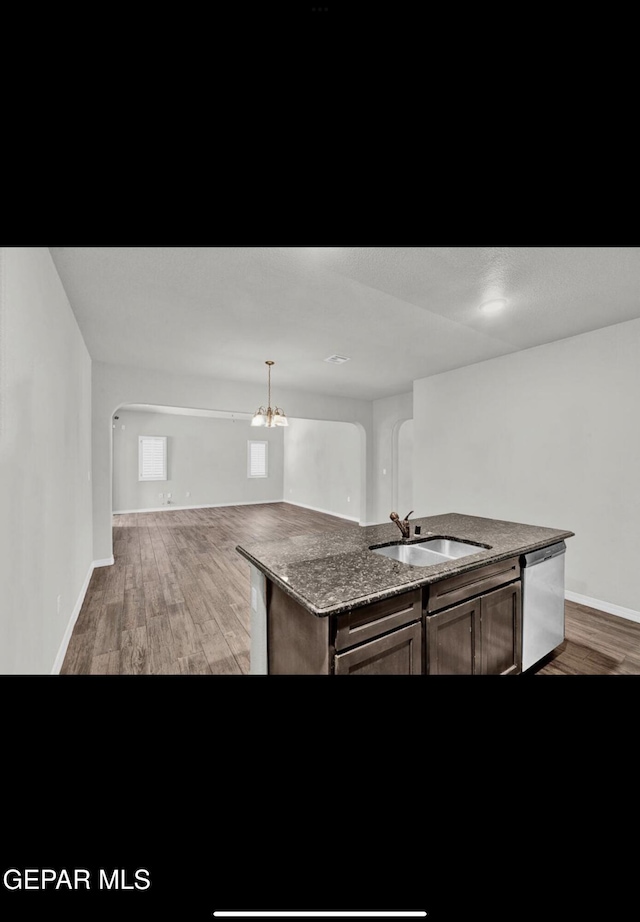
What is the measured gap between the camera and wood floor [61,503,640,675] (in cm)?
236

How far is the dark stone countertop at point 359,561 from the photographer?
1.38 meters

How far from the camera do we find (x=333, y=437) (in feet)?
28.3

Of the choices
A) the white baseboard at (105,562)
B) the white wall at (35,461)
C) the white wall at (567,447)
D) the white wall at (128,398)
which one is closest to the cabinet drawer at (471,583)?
the white wall at (35,461)

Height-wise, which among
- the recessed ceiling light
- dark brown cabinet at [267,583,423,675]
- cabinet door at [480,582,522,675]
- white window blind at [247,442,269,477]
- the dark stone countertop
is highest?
the recessed ceiling light

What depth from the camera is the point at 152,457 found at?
8.95 m

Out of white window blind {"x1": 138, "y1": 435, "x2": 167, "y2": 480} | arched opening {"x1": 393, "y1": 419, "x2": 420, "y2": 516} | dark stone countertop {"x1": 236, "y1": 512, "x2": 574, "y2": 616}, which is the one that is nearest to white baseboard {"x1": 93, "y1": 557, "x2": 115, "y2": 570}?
dark stone countertop {"x1": 236, "y1": 512, "x2": 574, "y2": 616}

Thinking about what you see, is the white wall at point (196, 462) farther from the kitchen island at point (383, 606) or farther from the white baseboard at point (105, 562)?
the kitchen island at point (383, 606)

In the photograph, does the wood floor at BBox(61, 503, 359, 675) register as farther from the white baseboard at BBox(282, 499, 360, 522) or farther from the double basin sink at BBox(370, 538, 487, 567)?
the white baseboard at BBox(282, 499, 360, 522)

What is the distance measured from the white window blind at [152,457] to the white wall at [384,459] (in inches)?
214

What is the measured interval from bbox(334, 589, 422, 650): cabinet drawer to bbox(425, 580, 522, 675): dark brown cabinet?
0.45ft
